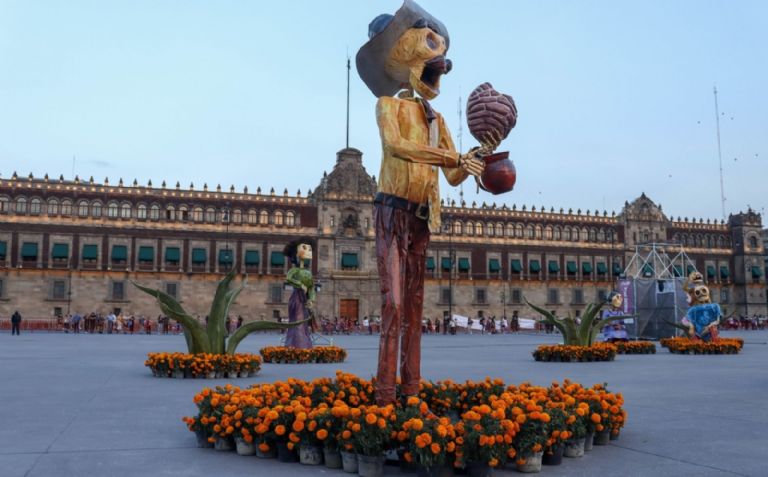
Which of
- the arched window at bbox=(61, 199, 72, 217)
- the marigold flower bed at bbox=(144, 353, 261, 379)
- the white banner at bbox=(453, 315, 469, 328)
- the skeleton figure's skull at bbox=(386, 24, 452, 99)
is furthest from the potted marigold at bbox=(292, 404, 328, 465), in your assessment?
the arched window at bbox=(61, 199, 72, 217)

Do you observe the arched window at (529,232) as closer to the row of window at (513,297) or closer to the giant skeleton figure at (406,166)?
the row of window at (513,297)

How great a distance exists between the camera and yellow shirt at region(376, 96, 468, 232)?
4867 mm

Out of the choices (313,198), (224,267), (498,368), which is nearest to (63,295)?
(224,267)

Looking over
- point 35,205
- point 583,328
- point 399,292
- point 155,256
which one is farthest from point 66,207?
point 399,292

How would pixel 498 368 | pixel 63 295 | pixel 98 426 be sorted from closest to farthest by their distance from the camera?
pixel 98 426 → pixel 498 368 → pixel 63 295

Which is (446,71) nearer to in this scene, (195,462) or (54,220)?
(195,462)

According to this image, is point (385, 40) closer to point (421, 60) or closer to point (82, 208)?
point (421, 60)

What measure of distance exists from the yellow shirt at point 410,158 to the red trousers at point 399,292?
0.54 ft

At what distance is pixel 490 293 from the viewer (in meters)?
52.9

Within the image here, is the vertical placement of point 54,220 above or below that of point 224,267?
above

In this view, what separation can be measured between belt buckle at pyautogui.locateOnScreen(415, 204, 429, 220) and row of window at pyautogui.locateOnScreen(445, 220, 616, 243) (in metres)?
47.4

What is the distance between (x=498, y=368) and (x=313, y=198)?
38264mm

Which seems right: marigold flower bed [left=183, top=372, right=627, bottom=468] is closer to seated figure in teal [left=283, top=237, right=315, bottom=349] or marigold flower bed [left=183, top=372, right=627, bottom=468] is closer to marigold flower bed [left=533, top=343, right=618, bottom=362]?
seated figure in teal [left=283, top=237, right=315, bottom=349]

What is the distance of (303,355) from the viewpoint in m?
14.1
